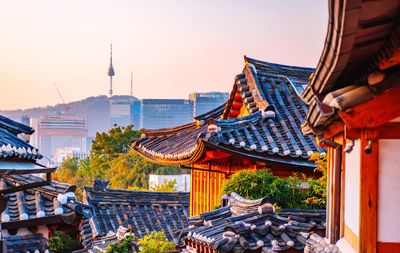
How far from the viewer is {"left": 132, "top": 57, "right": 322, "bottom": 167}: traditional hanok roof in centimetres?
1374

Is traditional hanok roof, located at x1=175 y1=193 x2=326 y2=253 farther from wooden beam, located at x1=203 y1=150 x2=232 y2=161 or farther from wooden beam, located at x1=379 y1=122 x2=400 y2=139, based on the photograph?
wooden beam, located at x1=379 y1=122 x2=400 y2=139

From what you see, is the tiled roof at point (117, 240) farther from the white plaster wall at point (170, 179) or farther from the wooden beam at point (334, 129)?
the white plaster wall at point (170, 179)

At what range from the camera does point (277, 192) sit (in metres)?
12.6

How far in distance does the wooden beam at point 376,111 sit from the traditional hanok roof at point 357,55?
101 mm

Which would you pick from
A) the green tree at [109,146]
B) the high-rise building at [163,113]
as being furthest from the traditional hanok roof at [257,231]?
the high-rise building at [163,113]

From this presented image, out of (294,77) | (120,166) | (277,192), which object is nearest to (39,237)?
(277,192)

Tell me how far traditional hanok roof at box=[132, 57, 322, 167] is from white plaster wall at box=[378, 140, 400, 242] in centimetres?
808

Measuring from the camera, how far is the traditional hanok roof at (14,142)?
858cm

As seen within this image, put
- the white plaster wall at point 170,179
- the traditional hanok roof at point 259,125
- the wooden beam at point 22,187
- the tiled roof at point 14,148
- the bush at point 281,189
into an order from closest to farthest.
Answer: the tiled roof at point 14,148
the wooden beam at point 22,187
the bush at point 281,189
the traditional hanok roof at point 259,125
the white plaster wall at point 170,179

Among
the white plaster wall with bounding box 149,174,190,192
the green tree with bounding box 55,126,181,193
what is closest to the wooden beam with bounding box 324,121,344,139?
the white plaster wall with bounding box 149,174,190,192

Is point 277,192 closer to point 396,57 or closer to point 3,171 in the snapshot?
point 3,171

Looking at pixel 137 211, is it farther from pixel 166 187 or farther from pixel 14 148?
pixel 166 187

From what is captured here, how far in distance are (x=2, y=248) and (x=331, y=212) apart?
418cm

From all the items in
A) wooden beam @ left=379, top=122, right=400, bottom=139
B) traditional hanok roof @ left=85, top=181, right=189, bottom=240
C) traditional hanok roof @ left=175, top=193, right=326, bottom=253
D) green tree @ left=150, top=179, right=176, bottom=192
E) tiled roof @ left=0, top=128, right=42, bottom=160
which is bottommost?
green tree @ left=150, top=179, right=176, bottom=192
